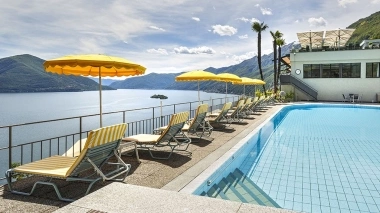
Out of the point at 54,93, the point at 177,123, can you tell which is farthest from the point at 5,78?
the point at 177,123

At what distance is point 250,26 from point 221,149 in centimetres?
2515

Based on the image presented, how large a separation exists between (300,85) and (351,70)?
4758 millimetres

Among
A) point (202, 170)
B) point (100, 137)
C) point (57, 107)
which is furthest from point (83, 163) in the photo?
point (57, 107)

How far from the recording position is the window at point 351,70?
2553 cm

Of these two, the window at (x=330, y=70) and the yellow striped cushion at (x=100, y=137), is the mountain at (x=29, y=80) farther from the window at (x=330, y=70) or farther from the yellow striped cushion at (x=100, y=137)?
the yellow striped cushion at (x=100, y=137)

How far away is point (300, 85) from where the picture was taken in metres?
26.3

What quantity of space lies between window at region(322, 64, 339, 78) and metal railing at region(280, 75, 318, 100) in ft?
6.23

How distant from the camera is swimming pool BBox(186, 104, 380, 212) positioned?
4230mm

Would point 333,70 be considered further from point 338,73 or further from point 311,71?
point 311,71

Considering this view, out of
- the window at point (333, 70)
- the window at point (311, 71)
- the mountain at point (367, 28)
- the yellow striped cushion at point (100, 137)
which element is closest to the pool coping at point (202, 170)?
the yellow striped cushion at point (100, 137)

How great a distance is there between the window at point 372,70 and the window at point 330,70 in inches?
97.8

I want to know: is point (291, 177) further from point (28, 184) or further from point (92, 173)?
point (28, 184)

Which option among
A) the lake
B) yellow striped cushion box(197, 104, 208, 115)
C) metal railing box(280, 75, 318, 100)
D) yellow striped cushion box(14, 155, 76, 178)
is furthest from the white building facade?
yellow striped cushion box(14, 155, 76, 178)

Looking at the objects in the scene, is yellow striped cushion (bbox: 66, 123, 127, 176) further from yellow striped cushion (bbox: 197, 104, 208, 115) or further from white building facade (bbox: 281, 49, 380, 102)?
white building facade (bbox: 281, 49, 380, 102)
